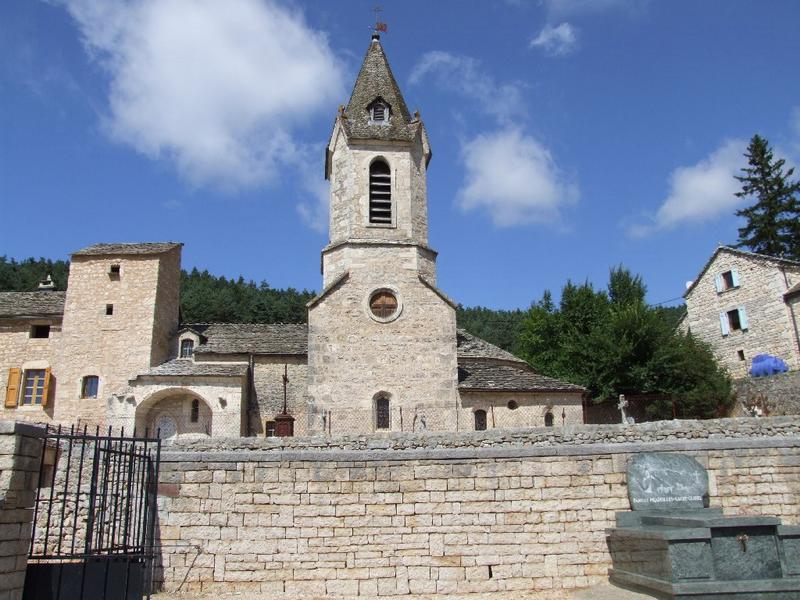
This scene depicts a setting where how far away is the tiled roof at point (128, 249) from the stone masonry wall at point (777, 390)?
1051 inches

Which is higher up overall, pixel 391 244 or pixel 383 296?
pixel 391 244

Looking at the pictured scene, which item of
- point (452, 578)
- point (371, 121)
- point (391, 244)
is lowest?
point (452, 578)

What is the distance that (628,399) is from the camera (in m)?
26.0

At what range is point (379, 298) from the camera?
65.7ft

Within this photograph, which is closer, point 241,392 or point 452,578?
point 452,578

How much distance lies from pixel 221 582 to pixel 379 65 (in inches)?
782

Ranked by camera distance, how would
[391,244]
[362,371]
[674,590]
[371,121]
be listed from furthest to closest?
[371,121] → [391,244] → [362,371] → [674,590]

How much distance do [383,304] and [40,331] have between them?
17.4 metres

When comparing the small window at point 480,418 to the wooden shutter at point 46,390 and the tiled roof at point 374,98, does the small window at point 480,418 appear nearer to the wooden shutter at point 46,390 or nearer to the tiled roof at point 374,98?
the tiled roof at point 374,98

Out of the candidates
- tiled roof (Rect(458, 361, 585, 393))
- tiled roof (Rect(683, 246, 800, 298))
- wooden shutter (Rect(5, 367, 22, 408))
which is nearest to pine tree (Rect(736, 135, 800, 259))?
tiled roof (Rect(683, 246, 800, 298))

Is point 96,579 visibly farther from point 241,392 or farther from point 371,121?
point 371,121

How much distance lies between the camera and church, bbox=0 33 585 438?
19.2 meters

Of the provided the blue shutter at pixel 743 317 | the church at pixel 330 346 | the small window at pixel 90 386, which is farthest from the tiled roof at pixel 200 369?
the blue shutter at pixel 743 317

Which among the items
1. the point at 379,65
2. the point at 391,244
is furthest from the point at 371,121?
the point at 391,244
